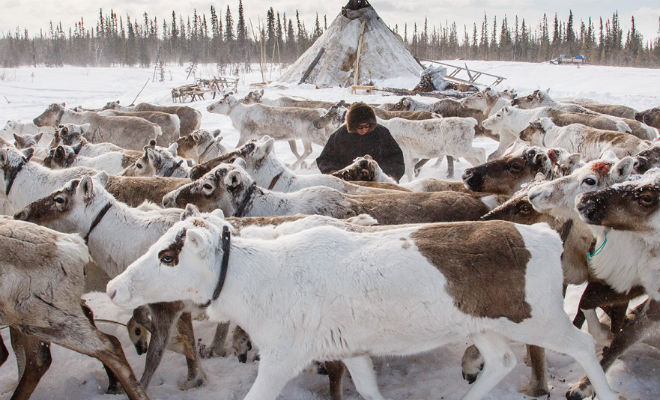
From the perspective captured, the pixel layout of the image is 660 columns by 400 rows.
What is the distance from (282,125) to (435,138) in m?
→ 3.80

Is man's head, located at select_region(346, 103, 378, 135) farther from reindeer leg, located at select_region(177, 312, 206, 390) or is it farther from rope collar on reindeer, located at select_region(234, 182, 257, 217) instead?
reindeer leg, located at select_region(177, 312, 206, 390)

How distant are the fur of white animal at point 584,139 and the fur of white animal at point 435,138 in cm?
107

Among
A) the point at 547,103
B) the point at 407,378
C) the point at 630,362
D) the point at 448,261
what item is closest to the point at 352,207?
the point at 407,378

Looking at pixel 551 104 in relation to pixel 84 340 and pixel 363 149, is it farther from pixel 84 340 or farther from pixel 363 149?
pixel 84 340

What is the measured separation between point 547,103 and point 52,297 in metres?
12.9

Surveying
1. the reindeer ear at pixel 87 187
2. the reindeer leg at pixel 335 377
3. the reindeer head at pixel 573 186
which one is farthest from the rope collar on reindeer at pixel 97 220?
the reindeer head at pixel 573 186

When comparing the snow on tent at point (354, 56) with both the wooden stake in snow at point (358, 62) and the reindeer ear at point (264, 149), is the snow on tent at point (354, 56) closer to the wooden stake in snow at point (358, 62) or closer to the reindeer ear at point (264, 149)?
the wooden stake in snow at point (358, 62)

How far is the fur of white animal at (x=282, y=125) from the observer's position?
13.0m

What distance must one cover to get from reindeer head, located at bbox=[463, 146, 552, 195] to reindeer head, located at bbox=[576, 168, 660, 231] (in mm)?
1950

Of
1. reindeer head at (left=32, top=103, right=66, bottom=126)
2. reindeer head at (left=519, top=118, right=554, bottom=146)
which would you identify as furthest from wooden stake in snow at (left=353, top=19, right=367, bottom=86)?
reindeer head at (left=519, top=118, right=554, bottom=146)

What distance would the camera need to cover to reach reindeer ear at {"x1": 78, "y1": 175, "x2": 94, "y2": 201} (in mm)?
4586

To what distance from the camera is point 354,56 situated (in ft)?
89.2

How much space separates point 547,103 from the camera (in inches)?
553

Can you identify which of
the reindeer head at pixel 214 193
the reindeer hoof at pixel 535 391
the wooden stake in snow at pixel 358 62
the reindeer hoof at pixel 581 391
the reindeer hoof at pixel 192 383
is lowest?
the reindeer hoof at pixel 192 383
